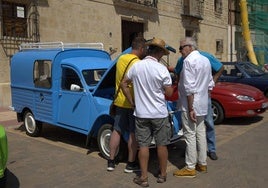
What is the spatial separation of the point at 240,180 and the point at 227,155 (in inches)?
50.4

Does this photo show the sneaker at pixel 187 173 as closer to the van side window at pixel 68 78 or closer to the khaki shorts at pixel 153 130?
the khaki shorts at pixel 153 130

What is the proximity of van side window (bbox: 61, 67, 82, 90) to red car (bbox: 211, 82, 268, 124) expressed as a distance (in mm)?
3662

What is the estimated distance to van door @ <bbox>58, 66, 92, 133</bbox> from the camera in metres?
6.63

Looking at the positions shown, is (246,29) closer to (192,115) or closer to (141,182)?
(192,115)

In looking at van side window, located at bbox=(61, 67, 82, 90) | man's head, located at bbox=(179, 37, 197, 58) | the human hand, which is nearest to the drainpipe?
van side window, located at bbox=(61, 67, 82, 90)

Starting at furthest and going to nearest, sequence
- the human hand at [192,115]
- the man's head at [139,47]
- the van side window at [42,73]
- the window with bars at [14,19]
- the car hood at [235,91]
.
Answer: the window with bars at [14,19], the car hood at [235,91], the van side window at [42,73], the man's head at [139,47], the human hand at [192,115]

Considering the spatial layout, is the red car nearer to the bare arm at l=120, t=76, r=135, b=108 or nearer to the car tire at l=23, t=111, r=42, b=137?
the car tire at l=23, t=111, r=42, b=137

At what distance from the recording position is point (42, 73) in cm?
779

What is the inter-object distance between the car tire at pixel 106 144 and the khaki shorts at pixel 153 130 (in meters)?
0.96

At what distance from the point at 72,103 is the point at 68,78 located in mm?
571

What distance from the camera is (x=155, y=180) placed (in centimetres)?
533

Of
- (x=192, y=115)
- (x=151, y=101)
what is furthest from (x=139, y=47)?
(x=192, y=115)

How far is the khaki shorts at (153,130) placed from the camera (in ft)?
16.6

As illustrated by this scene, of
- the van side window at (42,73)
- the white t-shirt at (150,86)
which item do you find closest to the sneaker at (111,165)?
the white t-shirt at (150,86)
